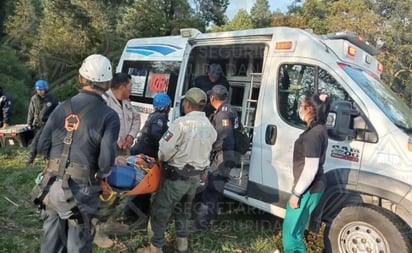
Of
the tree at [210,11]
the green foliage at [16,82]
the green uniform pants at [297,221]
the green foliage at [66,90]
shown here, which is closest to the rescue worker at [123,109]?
the green uniform pants at [297,221]

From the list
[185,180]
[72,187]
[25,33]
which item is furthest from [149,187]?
[25,33]

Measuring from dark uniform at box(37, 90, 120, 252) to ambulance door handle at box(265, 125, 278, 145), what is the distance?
2.01 meters

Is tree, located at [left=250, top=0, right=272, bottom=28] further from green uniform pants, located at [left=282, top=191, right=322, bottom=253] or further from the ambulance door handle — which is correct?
green uniform pants, located at [left=282, top=191, right=322, bottom=253]

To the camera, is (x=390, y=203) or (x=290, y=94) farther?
(x=290, y=94)

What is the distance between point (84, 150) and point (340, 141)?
2390 mm

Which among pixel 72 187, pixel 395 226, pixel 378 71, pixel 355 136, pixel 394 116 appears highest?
pixel 378 71

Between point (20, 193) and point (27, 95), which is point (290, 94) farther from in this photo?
point (27, 95)

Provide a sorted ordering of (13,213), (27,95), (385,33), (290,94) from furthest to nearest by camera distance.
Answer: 1. (385,33)
2. (27,95)
3. (13,213)
4. (290,94)

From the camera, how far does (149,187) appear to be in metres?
3.44

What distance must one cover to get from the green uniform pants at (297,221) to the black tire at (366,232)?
51cm

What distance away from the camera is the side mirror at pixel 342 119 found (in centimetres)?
335

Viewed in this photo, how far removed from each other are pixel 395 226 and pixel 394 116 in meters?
1.02

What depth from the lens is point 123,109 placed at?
12.8 feet

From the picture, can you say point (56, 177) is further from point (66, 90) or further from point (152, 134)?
point (66, 90)
